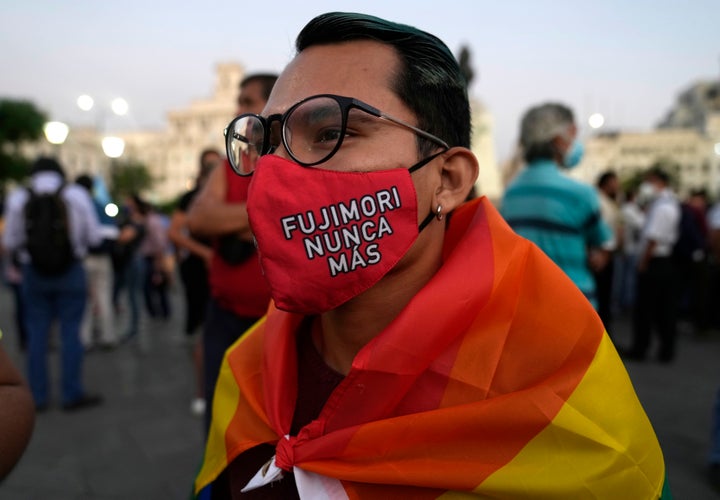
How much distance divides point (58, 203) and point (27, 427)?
387 cm

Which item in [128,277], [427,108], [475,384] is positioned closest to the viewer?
[475,384]

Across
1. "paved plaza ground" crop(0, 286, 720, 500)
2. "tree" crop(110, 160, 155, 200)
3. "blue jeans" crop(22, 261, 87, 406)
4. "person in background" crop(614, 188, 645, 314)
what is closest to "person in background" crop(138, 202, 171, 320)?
"paved plaza ground" crop(0, 286, 720, 500)

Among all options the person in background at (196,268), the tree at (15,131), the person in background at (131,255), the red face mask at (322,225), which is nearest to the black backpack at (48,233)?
the person in background at (196,268)

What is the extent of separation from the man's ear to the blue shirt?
5.38ft

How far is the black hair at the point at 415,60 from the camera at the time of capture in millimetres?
1182

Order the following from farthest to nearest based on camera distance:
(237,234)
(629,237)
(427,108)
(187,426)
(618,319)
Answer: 1. (618,319)
2. (629,237)
3. (187,426)
4. (237,234)
5. (427,108)

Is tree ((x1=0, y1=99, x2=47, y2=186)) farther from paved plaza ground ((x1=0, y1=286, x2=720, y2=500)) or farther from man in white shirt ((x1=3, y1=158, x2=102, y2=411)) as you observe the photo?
man in white shirt ((x1=3, y1=158, x2=102, y2=411))

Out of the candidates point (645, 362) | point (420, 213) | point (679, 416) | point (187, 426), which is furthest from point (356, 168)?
point (645, 362)

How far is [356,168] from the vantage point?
114cm

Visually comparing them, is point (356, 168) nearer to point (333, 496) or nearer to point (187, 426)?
point (333, 496)

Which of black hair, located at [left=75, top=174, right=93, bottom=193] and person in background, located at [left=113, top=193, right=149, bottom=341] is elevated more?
black hair, located at [left=75, top=174, right=93, bottom=193]

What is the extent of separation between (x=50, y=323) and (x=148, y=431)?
1.26m

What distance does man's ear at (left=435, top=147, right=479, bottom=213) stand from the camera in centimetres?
126

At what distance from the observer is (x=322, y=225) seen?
116 cm
